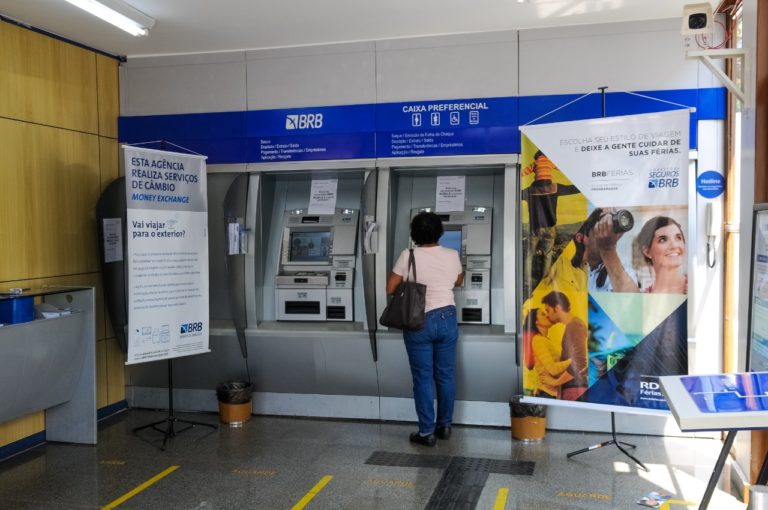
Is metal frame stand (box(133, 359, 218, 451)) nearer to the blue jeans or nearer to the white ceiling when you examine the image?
the blue jeans

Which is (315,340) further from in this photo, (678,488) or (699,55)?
(699,55)

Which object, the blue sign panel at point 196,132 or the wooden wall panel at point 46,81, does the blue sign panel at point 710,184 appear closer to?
the blue sign panel at point 196,132

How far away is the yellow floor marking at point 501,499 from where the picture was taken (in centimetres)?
382

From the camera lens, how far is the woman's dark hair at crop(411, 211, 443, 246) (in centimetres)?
482

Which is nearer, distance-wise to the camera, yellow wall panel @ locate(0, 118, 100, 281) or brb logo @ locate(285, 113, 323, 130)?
yellow wall panel @ locate(0, 118, 100, 281)

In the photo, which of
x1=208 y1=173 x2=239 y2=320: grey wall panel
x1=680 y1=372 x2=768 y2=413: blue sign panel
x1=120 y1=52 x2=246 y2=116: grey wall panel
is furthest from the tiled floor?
x1=120 y1=52 x2=246 y2=116: grey wall panel

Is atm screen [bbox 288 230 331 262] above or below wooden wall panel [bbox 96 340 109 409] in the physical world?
above

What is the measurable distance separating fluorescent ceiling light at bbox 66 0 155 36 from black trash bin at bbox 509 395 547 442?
357 cm

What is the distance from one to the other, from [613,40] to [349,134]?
2004mm

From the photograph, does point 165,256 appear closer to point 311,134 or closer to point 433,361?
point 311,134

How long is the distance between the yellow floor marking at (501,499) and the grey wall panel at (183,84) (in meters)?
3.49

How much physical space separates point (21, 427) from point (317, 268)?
2.35m

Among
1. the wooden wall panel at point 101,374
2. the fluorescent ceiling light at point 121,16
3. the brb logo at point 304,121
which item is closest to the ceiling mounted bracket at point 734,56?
the brb logo at point 304,121

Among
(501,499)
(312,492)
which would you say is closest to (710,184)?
(501,499)
